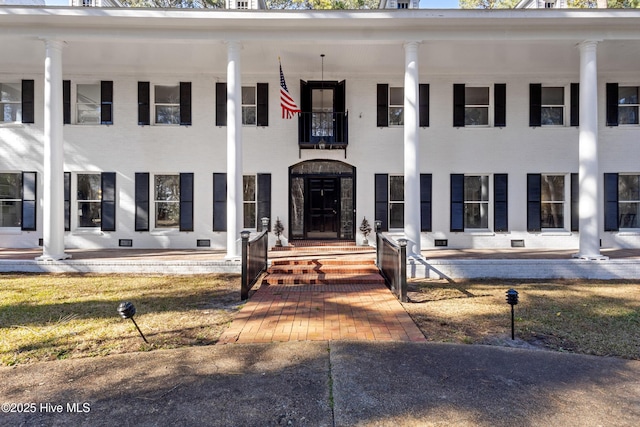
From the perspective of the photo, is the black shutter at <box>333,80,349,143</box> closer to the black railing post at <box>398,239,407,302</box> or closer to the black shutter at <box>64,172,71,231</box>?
the black railing post at <box>398,239,407,302</box>

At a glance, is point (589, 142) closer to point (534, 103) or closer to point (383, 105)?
point (534, 103)

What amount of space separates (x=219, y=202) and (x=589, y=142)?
30.9ft

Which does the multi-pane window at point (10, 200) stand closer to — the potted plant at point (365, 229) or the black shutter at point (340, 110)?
the black shutter at point (340, 110)

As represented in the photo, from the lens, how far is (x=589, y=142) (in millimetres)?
8141

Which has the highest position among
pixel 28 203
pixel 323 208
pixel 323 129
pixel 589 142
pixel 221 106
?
pixel 221 106

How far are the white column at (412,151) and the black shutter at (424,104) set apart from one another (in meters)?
2.82

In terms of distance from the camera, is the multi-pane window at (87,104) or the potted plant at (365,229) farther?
the multi-pane window at (87,104)

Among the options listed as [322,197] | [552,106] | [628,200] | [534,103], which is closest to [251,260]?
[322,197]

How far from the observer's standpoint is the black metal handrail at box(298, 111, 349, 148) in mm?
10695

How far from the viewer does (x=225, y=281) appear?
7.65 meters

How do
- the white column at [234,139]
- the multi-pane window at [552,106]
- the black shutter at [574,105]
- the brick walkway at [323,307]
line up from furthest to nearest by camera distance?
the multi-pane window at [552,106] → the black shutter at [574,105] → the white column at [234,139] → the brick walkway at [323,307]

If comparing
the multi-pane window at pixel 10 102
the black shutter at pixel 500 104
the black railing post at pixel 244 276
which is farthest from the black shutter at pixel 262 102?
the multi-pane window at pixel 10 102

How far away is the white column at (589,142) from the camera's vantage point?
8.09 m

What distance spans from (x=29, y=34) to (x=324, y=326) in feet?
29.4
